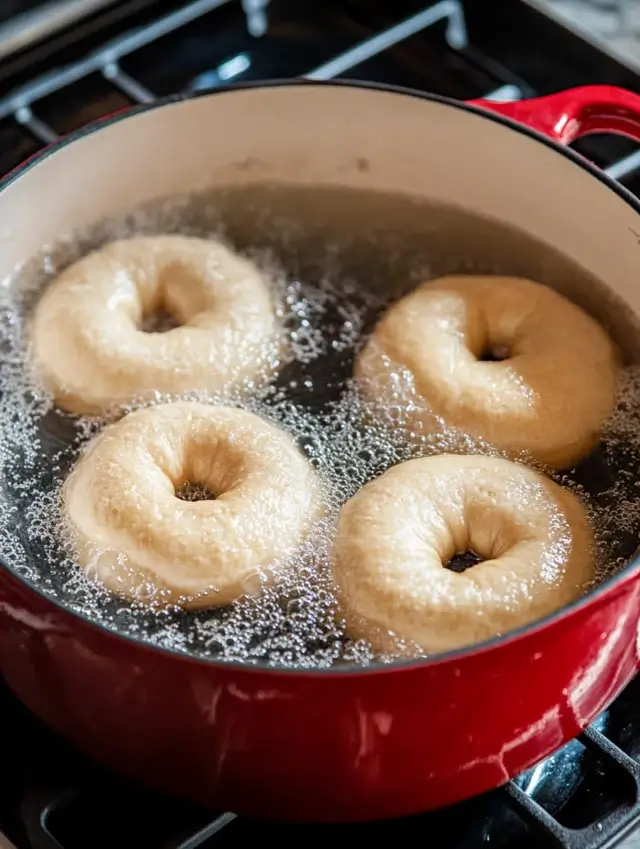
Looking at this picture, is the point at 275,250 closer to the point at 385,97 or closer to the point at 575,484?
the point at 385,97

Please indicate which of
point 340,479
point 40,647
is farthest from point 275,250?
point 40,647

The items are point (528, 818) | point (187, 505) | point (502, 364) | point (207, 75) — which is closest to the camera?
point (528, 818)

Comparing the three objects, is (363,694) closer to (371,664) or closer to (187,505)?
(371,664)

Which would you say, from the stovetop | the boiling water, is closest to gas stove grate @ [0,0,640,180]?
the stovetop

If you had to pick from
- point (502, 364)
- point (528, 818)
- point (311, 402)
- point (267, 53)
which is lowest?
point (528, 818)

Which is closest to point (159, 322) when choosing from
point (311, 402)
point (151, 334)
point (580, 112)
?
point (151, 334)
